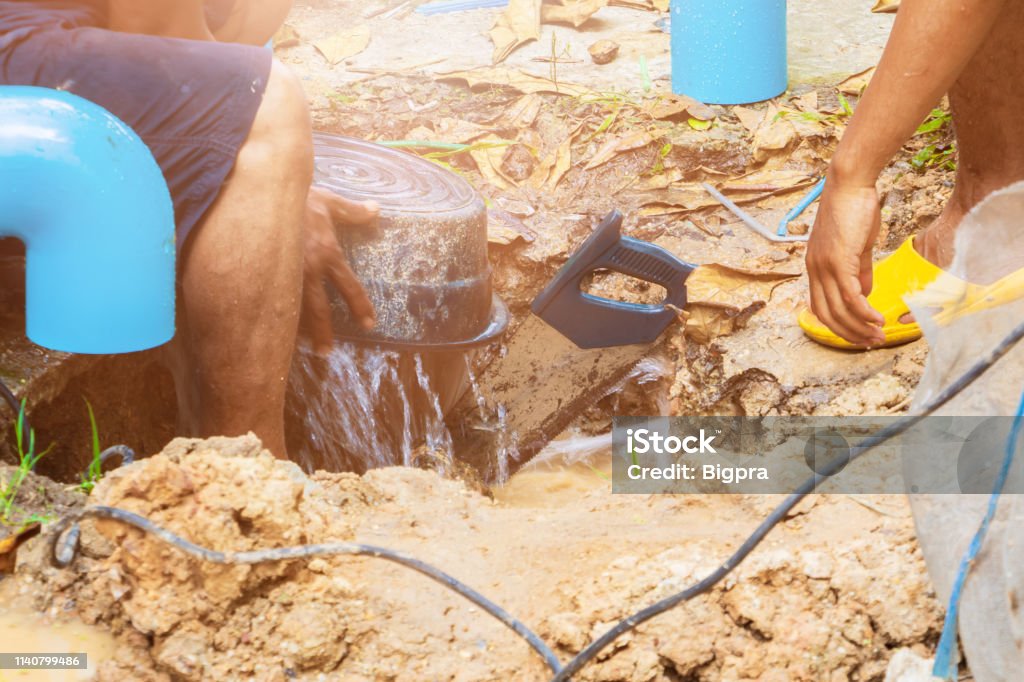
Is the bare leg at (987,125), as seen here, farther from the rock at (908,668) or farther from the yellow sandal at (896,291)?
the rock at (908,668)

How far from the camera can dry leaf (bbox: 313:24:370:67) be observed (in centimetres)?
273

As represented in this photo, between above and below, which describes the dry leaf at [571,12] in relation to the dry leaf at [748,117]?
above

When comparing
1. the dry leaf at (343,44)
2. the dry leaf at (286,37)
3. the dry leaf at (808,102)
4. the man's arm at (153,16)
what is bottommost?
the dry leaf at (808,102)

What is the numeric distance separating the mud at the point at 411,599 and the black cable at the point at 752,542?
0.02 m

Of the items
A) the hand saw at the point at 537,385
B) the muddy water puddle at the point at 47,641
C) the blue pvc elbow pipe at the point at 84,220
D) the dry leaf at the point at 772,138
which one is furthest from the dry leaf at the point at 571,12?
the muddy water puddle at the point at 47,641

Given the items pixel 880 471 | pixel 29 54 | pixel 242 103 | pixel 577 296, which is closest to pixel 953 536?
pixel 880 471

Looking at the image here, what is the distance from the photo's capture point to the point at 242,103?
134 centimetres

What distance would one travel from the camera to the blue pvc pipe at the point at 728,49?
2279 millimetres

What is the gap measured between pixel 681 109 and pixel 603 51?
0.42 meters

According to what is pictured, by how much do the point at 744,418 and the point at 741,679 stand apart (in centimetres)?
72

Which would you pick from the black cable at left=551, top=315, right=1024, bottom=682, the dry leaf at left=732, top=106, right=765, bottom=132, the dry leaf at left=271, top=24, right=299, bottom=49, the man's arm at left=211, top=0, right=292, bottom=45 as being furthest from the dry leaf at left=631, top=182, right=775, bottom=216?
the dry leaf at left=271, top=24, right=299, bottom=49

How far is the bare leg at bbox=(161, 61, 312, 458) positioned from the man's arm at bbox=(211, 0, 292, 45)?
0.92 ft

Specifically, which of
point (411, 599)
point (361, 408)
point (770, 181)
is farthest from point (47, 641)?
point (770, 181)

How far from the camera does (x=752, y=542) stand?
1.13 m
